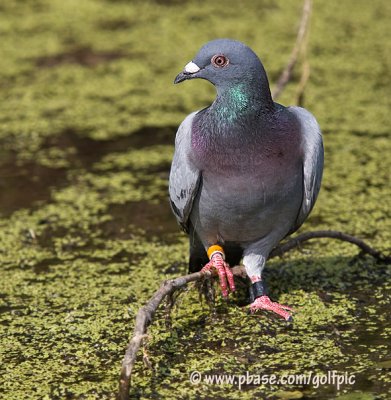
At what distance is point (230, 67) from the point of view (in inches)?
151

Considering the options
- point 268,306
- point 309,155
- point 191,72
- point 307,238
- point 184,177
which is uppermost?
point 191,72

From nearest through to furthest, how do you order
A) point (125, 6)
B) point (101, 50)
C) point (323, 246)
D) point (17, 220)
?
1. point (323, 246)
2. point (17, 220)
3. point (101, 50)
4. point (125, 6)

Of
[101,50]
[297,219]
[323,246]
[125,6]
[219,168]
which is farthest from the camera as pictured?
[125,6]

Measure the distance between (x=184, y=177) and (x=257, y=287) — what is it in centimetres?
60

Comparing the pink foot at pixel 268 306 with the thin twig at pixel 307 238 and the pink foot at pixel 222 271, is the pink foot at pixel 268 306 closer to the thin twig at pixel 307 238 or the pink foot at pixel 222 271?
the pink foot at pixel 222 271

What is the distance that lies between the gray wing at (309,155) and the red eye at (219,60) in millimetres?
374

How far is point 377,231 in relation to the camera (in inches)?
199

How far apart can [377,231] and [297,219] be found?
1109 millimetres

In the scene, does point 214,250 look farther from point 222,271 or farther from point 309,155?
point 309,155

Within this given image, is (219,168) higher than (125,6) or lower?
lower

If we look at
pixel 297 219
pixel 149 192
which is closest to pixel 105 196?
pixel 149 192

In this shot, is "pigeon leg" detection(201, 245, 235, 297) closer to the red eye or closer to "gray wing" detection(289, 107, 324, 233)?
"gray wing" detection(289, 107, 324, 233)

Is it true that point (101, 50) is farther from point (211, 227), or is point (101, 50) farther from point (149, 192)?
point (211, 227)

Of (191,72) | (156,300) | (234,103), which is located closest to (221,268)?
(156,300)
